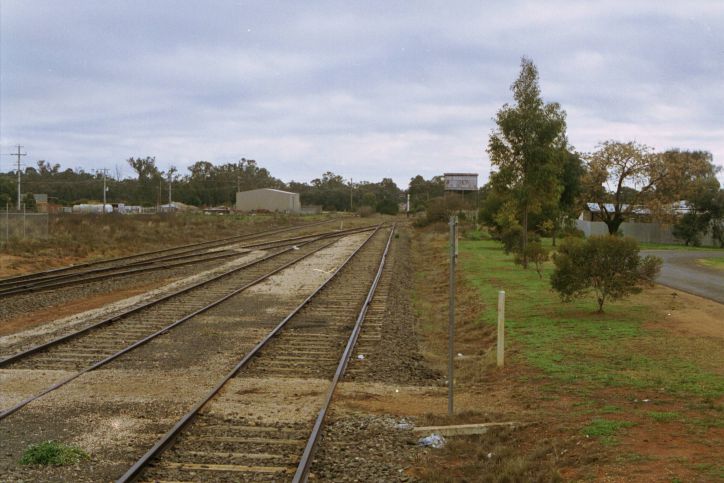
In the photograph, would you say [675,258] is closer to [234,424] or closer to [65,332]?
[65,332]

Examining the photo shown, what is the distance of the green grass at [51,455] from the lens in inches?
269

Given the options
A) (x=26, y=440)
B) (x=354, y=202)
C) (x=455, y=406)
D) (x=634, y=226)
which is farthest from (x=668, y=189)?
(x=354, y=202)

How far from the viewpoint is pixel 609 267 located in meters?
15.2

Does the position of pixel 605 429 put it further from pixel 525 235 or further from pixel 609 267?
pixel 525 235

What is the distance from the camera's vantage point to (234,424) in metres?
8.24

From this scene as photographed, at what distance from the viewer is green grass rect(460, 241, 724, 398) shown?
32.7 ft

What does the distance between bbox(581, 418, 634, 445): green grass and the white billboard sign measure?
Result: 8231cm

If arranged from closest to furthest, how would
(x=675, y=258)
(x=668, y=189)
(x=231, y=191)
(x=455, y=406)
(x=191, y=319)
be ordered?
(x=455, y=406) < (x=191, y=319) < (x=675, y=258) < (x=668, y=189) < (x=231, y=191)

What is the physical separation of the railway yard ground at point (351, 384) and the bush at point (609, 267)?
74 centimetres

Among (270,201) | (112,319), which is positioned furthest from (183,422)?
(270,201)

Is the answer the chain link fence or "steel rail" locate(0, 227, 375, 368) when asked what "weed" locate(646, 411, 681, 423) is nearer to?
"steel rail" locate(0, 227, 375, 368)

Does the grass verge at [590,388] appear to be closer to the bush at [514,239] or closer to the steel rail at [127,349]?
the steel rail at [127,349]

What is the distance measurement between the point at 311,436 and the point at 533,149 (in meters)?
19.3

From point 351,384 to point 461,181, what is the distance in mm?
84644
